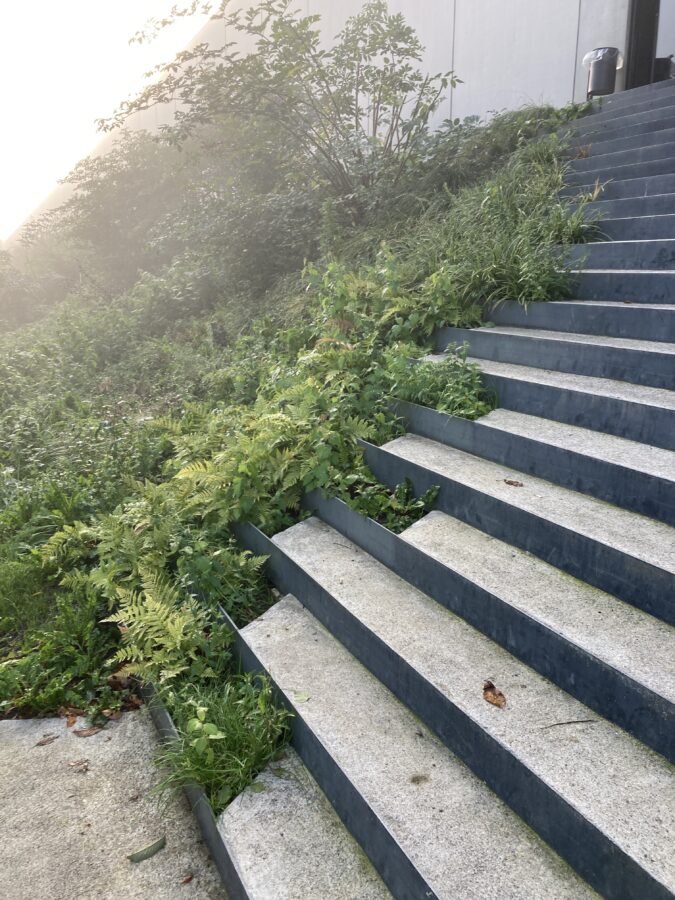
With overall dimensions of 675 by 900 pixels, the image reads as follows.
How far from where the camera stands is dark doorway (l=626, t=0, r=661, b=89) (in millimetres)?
8594

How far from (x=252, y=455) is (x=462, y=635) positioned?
178 centimetres

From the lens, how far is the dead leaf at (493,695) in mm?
2244

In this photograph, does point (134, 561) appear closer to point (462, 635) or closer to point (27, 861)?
point (27, 861)

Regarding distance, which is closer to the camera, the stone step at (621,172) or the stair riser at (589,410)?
the stair riser at (589,410)

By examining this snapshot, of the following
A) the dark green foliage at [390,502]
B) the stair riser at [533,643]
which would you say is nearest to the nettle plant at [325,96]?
the dark green foliage at [390,502]

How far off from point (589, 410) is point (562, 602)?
1.30 metres

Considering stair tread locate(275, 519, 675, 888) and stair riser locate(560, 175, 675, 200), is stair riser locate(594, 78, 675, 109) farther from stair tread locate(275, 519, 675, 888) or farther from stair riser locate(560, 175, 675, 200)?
stair tread locate(275, 519, 675, 888)

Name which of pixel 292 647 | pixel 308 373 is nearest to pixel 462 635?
pixel 292 647

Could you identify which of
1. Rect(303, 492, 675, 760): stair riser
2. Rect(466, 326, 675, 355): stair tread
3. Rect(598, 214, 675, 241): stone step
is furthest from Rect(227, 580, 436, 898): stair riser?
Rect(598, 214, 675, 241): stone step

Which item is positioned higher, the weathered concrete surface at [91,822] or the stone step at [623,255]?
the stone step at [623,255]

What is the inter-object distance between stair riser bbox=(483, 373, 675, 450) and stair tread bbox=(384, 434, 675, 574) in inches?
17.5

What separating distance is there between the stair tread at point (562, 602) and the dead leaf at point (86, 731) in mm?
1790

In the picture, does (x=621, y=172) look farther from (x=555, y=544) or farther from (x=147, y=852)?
(x=147, y=852)

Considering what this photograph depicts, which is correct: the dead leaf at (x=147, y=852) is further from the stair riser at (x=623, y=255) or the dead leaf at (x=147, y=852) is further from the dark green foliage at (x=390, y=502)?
the stair riser at (x=623, y=255)
